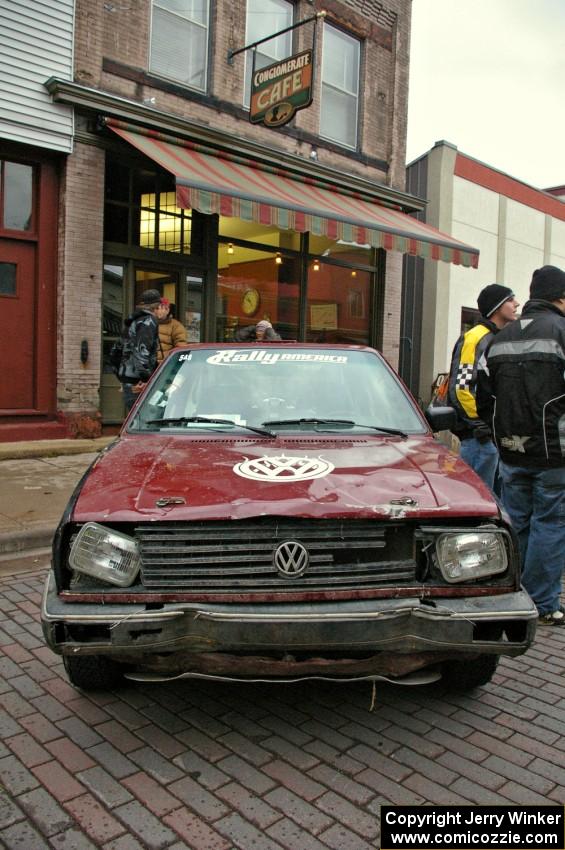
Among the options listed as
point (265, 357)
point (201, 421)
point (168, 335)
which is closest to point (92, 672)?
point (201, 421)

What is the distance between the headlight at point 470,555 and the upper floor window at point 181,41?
10.0 meters

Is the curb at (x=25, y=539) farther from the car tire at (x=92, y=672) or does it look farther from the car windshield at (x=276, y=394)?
the car tire at (x=92, y=672)

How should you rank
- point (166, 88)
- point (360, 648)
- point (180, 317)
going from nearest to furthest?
point (360, 648) → point (166, 88) → point (180, 317)

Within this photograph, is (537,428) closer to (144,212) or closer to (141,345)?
(141,345)

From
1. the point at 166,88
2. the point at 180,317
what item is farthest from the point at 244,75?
the point at 180,317

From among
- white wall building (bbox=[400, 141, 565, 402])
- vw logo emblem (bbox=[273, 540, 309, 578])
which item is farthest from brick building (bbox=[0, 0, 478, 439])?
vw logo emblem (bbox=[273, 540, 309, 578])

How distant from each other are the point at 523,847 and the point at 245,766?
100 centimetres

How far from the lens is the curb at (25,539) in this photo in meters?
5.22

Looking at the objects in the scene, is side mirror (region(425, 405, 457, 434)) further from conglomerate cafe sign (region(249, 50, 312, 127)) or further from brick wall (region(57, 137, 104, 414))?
conglomerate cafe sign (region(249, 50, 312, 127))

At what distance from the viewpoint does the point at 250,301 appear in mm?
12117

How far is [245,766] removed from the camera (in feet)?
8.52

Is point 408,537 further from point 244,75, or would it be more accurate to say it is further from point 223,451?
point 244,75

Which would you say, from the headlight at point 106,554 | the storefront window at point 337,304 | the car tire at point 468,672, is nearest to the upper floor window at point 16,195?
the storefront window at point 337,304

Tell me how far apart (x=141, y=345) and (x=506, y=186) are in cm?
1326
